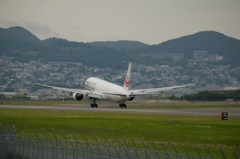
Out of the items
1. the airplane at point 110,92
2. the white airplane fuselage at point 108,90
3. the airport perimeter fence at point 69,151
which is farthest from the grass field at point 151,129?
the white airplane fuselage at point 108,90

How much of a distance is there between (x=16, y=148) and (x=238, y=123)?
38.9m

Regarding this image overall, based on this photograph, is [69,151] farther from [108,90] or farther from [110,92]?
[108,90]

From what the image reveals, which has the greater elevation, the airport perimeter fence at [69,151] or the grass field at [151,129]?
the airport perimeter fence at [69,151]


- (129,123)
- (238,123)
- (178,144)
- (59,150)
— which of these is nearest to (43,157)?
(59,150)

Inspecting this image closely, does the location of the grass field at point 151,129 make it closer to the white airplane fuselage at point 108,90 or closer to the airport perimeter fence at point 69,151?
the airport perimeter fence at point 69,151

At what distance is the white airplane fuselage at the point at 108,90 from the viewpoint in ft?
412

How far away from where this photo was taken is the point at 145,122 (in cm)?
7900

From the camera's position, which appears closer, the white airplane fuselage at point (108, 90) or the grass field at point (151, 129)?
the grass field at point (151, 129)

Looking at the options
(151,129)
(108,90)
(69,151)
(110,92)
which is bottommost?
(151,129)

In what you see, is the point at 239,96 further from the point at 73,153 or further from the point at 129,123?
the point at 73,153

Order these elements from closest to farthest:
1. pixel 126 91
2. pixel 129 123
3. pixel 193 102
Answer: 1. pixel 129 123
2. pixel 126 91
3. pixel 193 102

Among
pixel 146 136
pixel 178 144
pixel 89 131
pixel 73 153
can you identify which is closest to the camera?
pixel 73 153

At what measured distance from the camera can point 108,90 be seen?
13075 cm

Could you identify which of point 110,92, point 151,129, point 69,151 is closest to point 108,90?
point 110,92
